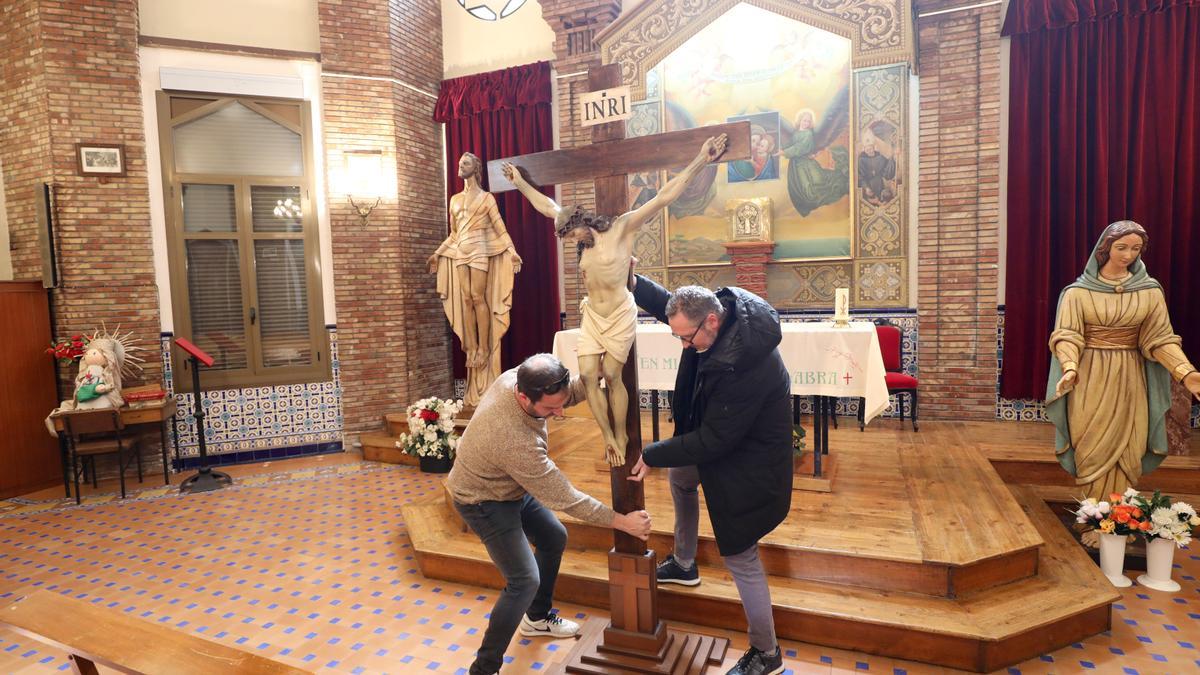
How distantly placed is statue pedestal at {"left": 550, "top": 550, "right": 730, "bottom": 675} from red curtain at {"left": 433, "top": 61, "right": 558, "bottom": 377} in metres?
5.25

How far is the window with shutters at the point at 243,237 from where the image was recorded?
6.93 m

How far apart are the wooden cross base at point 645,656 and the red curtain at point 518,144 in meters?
5.23

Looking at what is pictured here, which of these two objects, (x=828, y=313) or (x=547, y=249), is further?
(x=547, y=249)

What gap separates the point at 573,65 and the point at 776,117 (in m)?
2.44

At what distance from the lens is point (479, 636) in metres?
3.40

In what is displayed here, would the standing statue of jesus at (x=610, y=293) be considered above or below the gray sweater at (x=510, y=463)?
above

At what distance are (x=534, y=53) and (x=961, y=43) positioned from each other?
4.59m

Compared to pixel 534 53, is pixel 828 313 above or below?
below

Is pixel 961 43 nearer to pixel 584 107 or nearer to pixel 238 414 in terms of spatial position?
pixel 584 107

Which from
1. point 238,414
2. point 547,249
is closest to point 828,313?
point 547,249

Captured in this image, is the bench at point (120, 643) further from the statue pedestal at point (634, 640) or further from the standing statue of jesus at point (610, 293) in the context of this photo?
the standing statue of jesus at point (610, 293)

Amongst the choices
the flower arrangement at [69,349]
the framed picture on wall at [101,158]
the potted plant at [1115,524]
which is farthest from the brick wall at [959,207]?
the flower arrangement at [69,349]

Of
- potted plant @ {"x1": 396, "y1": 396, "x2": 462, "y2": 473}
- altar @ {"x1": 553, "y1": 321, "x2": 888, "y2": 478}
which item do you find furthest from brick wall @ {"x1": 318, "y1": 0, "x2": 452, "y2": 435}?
altar @ {"x1": 553, "y1": 321, "x2": 888, "y2": 478}

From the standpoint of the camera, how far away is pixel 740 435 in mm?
2564
